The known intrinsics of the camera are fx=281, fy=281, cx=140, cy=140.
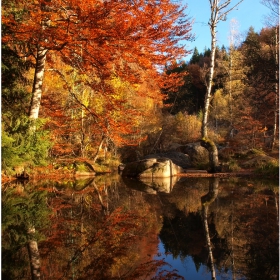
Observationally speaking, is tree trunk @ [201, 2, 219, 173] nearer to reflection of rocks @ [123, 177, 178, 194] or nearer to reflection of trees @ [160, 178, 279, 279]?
reflection of rocks @ [123, 177, 178, 194]

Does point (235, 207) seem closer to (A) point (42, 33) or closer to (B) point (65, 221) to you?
(B) point (65, 221)

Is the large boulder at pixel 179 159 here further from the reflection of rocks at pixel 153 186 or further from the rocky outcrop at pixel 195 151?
the reflection of rocks at pixel 153 186

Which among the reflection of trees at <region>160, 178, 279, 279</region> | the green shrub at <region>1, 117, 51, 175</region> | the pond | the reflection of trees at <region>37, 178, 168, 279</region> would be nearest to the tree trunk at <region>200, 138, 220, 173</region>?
the reflection of trees at <region>160, 178, 279, 279</region>

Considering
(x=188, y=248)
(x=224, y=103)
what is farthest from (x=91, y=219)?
(x=224, y=103)

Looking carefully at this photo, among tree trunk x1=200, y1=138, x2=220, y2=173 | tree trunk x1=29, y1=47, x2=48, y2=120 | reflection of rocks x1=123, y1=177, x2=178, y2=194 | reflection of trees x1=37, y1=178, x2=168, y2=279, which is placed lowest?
reflection of rocks x1=123, y1=177, x2=178, y2=194

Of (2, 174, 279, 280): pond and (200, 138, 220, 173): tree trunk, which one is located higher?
(200, 138, 220, 173): tree trunk

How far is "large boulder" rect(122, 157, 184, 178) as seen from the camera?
1147 cm

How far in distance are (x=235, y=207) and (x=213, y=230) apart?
4.77ft

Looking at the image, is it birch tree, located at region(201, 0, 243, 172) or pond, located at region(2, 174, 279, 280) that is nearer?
pond, located at region(2, 174, 279, 280)

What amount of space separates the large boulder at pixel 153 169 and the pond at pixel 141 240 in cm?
620

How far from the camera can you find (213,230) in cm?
343

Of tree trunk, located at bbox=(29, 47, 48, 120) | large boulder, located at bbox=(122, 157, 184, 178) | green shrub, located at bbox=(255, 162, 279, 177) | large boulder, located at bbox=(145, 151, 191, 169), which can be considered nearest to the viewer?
tree trunk, located at bbox=(29, 47, 48, 120)

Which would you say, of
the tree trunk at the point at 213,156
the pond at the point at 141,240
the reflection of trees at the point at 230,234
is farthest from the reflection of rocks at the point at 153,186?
the tree trunk at the point at 213,156

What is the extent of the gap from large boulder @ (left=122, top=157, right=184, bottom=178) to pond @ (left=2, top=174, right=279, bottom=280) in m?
6.20
